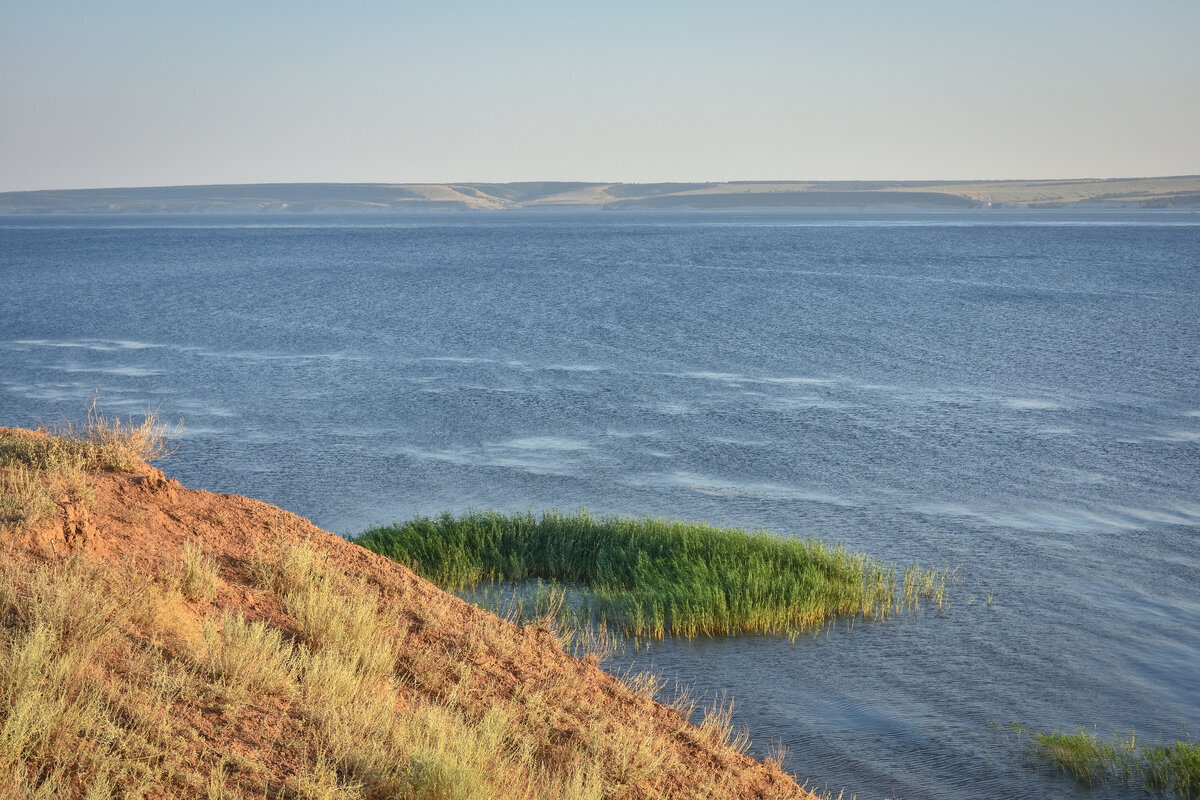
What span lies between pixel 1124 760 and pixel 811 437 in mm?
15365

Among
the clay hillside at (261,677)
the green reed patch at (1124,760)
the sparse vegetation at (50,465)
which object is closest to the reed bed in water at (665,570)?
the clay hillside at (261,677)

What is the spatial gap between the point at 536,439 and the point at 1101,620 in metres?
13.8

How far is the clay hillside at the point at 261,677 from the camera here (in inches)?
224

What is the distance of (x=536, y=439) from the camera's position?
81.0 feet

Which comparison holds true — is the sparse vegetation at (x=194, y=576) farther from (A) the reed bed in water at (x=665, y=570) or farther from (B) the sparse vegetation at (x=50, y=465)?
(A) the reed bed in water at (x=665, y=570)

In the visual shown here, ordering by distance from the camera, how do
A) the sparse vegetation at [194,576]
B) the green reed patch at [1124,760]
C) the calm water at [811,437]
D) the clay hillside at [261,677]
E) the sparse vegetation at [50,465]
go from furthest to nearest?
the calm water at [811,437], the green reed patch at [1124,760], the sparse vegetation at [50,465], the sparse vegetation at [194,576], the clay hillside at [261,677]

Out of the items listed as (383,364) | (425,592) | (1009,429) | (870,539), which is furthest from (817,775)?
(383,364)

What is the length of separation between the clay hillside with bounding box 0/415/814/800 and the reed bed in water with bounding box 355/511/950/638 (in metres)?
2.66

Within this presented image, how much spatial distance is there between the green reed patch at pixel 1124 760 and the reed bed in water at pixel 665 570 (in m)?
3.63

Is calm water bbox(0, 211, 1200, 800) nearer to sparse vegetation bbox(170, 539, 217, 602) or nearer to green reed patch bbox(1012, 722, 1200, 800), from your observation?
green reed patch bbox(1012, 722, 1200, 800)

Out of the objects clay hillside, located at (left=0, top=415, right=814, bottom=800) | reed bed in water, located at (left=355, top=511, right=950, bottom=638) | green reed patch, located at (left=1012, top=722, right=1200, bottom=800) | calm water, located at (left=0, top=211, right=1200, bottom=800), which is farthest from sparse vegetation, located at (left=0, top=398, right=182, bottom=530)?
green reed patch, located at (left=1012, top=722, right=1200, bottom=800)

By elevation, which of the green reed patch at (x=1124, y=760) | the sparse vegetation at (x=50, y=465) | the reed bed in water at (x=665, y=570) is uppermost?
the sparse vegetation at (x=50, y=465)

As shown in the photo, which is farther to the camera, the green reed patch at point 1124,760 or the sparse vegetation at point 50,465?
the green reed patch at point 1124,760

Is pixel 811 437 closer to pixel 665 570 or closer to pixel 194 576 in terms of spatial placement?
pixel 665 570
